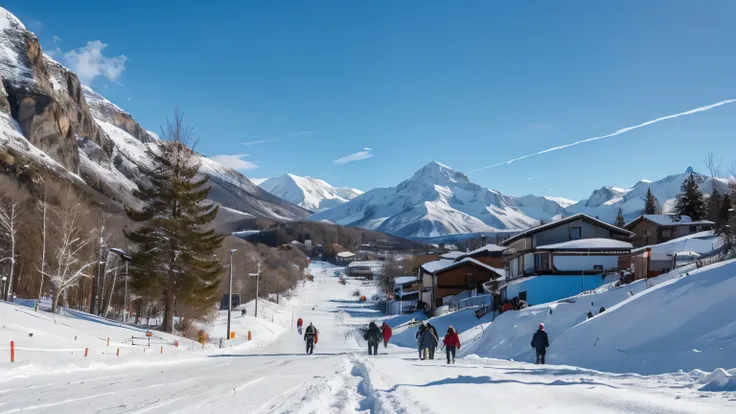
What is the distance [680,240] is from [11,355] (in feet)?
232

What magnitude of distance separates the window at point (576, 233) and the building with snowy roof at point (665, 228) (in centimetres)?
2910

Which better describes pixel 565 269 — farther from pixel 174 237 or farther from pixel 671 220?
pixel 671 220

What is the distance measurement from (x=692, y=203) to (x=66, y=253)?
88.8 m

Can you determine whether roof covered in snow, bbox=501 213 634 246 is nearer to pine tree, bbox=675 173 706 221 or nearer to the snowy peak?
pine tree, bbox=675 173 706 221

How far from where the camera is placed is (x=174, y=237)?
132ft

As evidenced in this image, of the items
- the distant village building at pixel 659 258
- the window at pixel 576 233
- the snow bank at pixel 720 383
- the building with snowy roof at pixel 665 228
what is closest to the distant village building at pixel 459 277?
the window at pixel 576 233

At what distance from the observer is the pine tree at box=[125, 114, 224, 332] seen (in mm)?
40000

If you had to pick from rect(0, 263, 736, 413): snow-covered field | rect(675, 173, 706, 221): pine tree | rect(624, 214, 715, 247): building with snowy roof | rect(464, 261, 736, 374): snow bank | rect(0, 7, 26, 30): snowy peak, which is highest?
rect(0, 7, 26, 30): snowy peak

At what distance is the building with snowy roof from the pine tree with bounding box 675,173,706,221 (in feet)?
21.6

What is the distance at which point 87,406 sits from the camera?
10.6m

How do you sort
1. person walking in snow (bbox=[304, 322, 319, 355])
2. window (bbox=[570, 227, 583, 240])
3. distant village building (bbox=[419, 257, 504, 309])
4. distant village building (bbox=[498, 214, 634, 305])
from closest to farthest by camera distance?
1. person walking in snow (bbox=[304, 322, 319, 355])
2. distant village building (bbox=[498, 214, 634, 305])
3. window (bbox=[570, 227, 583, 240])
4. distant village building (bbox=[419, 257, 504, 309])

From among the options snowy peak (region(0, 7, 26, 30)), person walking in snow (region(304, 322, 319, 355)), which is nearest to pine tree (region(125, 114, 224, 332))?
person walking in snow (region(304, 322, 319, 355))

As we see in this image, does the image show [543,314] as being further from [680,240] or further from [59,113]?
[59,113]

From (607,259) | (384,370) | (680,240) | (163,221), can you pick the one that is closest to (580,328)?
(384,370)
